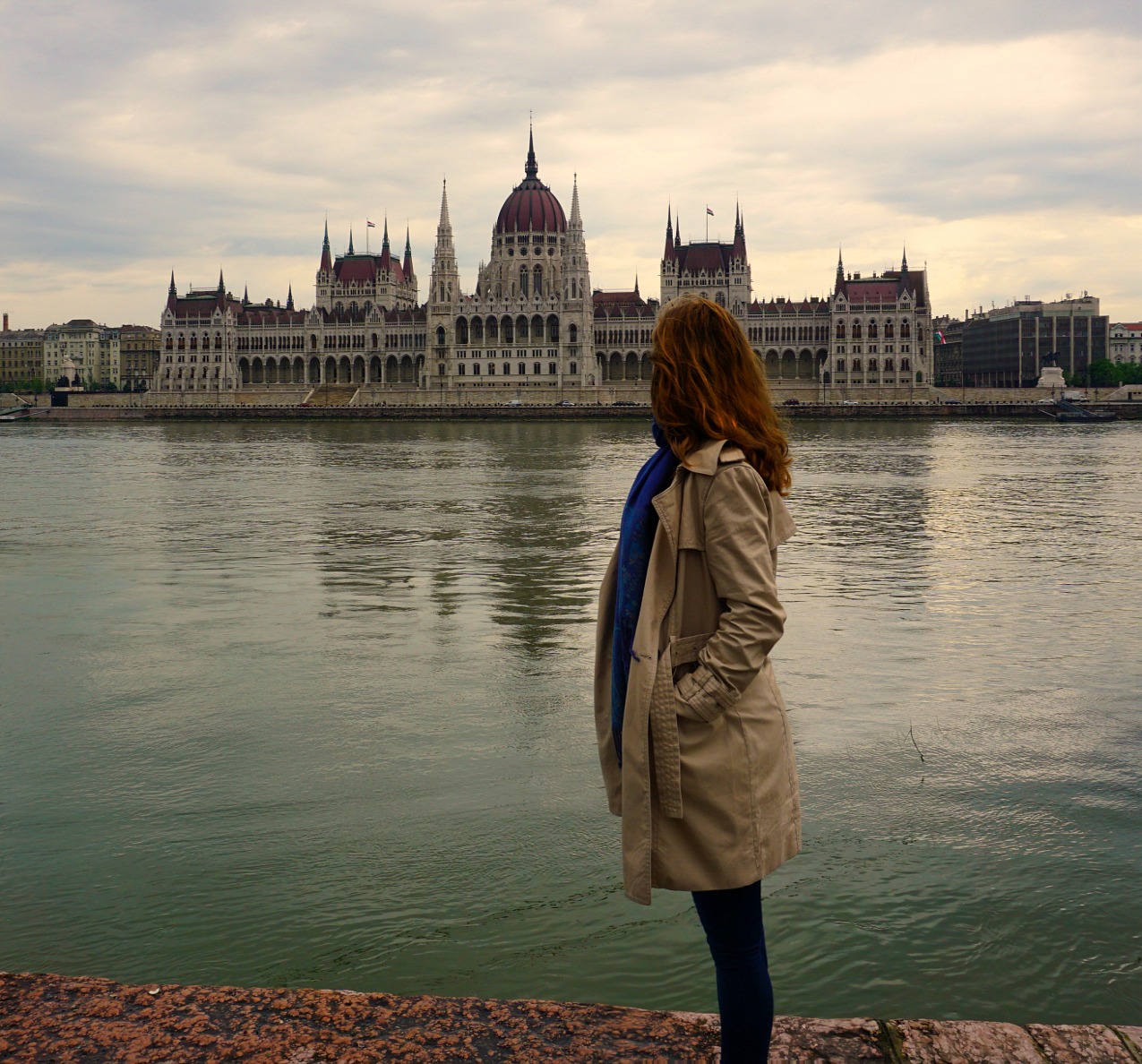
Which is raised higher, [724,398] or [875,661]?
[724,398]

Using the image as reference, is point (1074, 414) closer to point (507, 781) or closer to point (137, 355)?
point (507, 781)

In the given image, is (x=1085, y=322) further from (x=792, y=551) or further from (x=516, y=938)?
(x=516, y=938)

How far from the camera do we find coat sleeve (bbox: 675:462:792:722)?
9.01 ft

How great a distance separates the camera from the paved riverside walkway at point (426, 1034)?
3.04 m

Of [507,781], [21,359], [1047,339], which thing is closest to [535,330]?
[1047,339]

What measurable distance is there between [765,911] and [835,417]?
8990 cm

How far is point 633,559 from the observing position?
288cm

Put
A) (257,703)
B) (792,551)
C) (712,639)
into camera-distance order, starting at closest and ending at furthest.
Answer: (712,639) → (257,703) → (792,551)

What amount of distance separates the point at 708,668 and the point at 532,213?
12164 centimetres

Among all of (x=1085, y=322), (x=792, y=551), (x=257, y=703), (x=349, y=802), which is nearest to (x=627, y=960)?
(x=349, y=802)

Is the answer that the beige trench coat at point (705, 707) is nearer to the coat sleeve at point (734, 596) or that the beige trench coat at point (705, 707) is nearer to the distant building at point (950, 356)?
the coat sleeve at point (734, 596)

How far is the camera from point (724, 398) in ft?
9.59

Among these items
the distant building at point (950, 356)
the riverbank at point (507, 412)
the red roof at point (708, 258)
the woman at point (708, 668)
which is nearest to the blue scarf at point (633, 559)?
the woman at point (708, 668)

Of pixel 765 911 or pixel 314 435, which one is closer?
pixel 765 911
